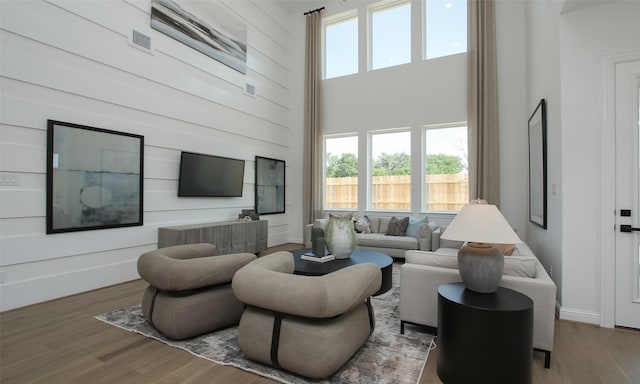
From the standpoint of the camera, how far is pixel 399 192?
651 cm

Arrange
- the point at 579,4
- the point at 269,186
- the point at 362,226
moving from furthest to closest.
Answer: the point at 269,186, the point at 362,226, the point at 579,4

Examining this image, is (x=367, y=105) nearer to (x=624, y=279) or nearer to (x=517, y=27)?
(x=517, y=27)

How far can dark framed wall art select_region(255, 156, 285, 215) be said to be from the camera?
21.4ft

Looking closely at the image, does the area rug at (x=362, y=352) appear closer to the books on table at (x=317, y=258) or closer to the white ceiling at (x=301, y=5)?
the books on table at (x=317, y=258)

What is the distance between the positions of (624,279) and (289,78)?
22.4 feet

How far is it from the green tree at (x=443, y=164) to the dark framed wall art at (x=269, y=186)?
3.20m

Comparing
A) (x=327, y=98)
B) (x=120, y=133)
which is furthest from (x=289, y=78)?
(x=120, y=133)

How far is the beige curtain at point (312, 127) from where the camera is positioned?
7.07 meters

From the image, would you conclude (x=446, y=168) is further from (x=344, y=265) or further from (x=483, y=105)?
(x=344, y=265)

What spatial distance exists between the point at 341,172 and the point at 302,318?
5382 millimetres

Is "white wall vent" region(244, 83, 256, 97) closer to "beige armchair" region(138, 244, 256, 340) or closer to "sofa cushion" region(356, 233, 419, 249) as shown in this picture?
"sofa cushion" region(356, 233, 419, 249)

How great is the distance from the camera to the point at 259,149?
258 inches

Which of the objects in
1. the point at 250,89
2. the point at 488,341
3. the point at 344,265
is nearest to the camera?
the point at 488,341

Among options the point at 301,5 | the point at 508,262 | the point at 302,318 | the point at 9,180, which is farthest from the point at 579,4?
the point at 301,5
